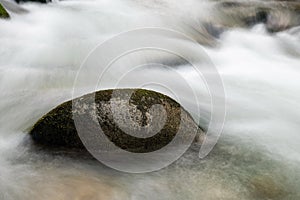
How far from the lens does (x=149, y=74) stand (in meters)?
8.42

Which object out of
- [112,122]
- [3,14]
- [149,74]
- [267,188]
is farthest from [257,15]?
[112,122]

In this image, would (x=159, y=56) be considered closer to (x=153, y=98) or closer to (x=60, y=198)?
(x=153, y=98)

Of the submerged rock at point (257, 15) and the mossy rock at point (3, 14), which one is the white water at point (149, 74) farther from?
the submerged rock at point (257, 15)

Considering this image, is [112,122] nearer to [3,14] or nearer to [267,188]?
[267,188]

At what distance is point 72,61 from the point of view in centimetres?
841

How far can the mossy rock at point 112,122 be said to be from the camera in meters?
4.86

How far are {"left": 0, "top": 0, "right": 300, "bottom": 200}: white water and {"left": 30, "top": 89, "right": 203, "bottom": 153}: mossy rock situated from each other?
0.29 m

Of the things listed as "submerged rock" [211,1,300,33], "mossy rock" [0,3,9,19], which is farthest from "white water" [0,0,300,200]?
"submerged rock" [211,1,300,33]

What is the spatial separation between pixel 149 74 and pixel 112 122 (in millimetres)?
3673

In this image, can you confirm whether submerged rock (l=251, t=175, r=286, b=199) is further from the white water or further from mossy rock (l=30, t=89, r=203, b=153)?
mossy rock (l=30, t=89, r=203, b=153)

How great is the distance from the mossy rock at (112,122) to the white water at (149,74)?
0.94 ft

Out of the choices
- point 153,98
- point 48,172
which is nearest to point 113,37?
point 153,98

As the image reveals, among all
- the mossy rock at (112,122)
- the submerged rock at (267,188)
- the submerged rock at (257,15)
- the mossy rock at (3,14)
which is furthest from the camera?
the submerged rock at (257,15)

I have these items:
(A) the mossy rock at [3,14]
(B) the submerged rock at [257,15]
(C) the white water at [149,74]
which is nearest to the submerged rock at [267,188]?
(C) the white water at [149,74]
